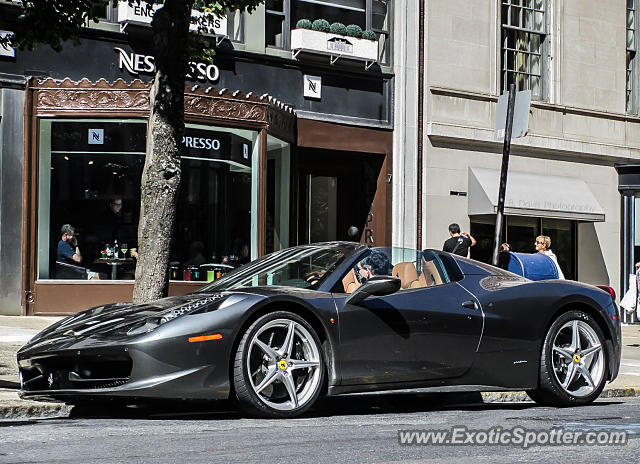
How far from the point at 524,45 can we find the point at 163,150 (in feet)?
48.1

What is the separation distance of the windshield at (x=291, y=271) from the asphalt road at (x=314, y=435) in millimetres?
923

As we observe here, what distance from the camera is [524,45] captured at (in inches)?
913

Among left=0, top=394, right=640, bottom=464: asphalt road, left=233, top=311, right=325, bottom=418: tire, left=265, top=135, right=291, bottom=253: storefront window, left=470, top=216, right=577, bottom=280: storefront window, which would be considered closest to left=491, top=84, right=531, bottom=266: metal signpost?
left=265, top=135, right=291, bottom=253: storefront window

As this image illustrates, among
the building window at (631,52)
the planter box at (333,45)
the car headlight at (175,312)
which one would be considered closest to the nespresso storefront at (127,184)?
the planter box at (333,45)

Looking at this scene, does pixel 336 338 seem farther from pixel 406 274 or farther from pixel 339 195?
pixel 339 195

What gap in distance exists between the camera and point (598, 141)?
78.5 feet

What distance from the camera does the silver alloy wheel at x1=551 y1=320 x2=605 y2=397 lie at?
27.4ft

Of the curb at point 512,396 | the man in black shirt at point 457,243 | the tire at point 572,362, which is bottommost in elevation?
the curb at point 512,396

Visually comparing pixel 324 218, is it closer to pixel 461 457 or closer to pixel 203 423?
pixel 203 423

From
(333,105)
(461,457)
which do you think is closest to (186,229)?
(333,105)

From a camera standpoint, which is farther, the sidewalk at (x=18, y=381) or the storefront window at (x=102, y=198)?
the storefront window at (x=102, y=198)

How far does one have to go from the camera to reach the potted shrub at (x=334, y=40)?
62.9ft

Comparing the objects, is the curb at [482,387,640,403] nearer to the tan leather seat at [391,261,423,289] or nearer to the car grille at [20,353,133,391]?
the tan leather seat at [391,261,423,289]

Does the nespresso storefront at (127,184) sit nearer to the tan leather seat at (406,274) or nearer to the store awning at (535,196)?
the store awning at (535,196)
